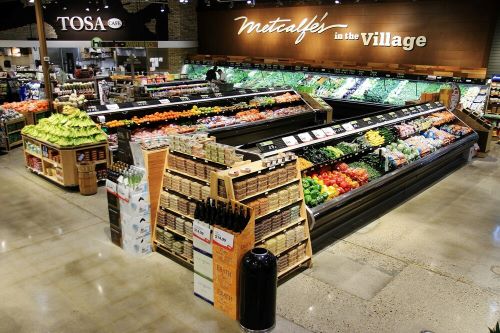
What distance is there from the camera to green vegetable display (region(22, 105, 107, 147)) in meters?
8.10

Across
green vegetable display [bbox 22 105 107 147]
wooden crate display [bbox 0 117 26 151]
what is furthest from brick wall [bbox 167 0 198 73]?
green vegetable display [bbox 22 105 107 147]

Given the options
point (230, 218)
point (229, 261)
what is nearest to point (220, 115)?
point (230, 218)

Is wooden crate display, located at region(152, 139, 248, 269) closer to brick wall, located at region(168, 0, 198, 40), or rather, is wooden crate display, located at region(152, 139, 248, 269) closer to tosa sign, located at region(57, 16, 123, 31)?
tosa sign, located at region(57, 16, 123, 31)

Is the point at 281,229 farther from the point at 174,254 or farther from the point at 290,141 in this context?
the point at 290,141

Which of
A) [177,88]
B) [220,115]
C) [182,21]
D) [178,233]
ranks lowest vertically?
[178,233]

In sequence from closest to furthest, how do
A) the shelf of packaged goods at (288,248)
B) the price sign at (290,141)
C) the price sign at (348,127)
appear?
the shelf of packaged goods at (288,248)
the price sign at (290,141)
the price sign at (348,127)

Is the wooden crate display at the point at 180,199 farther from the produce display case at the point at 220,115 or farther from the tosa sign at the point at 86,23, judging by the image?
the tosa sign at the point at 86,23

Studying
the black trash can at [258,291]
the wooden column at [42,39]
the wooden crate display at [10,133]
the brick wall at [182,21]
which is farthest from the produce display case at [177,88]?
the black trash can at [258,291]

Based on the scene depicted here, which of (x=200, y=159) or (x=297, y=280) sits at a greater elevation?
(x=200, y=159)

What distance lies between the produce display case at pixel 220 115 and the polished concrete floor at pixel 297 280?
2.63 metres

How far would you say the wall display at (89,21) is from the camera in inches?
694

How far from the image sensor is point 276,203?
16.5 ft

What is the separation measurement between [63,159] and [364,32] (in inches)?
448

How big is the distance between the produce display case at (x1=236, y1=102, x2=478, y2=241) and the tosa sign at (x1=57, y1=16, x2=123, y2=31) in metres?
14.6
